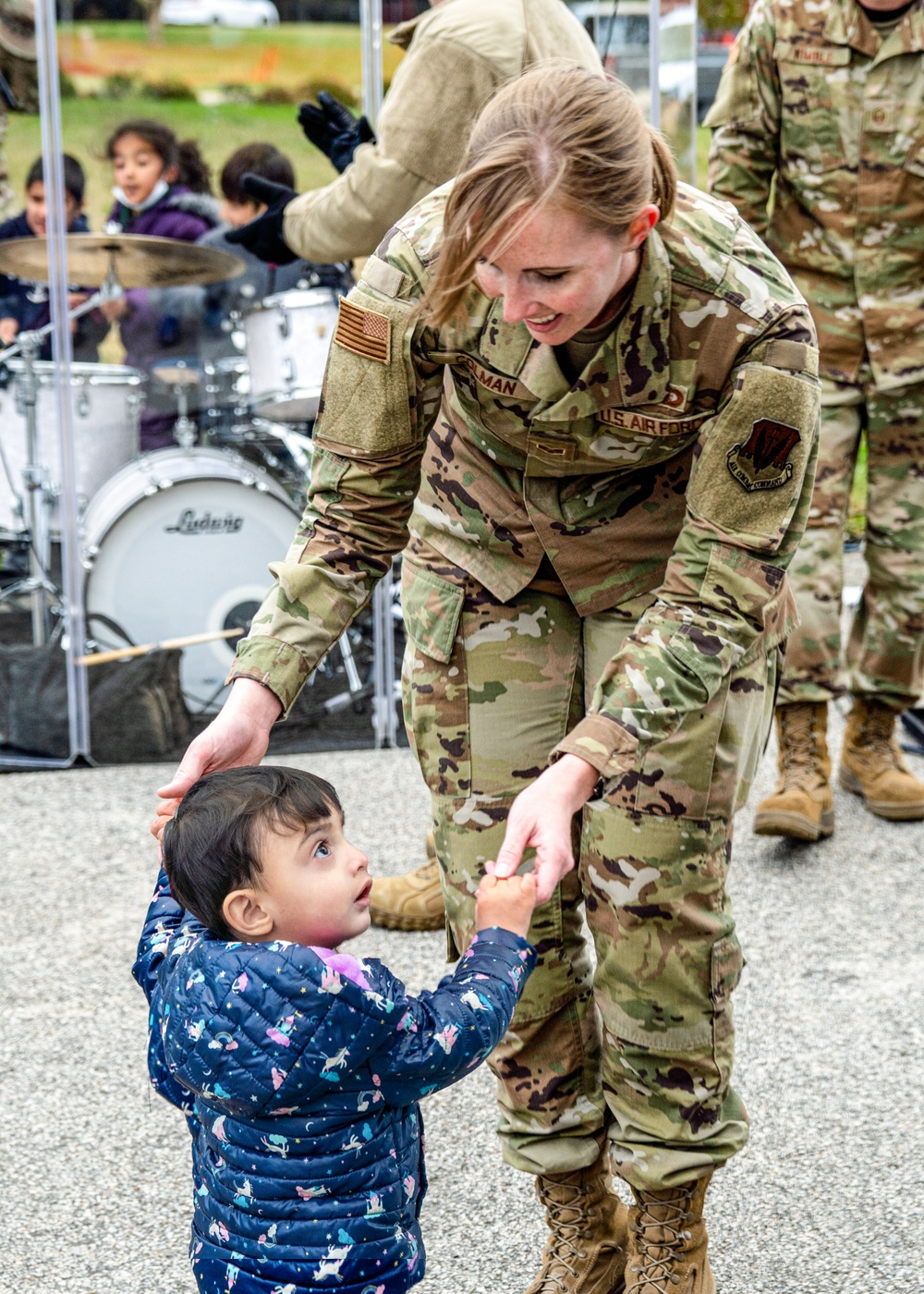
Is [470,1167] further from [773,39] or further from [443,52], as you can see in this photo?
[773,39]

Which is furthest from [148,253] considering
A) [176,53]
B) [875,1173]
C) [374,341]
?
[875,1173]

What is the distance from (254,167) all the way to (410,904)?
2.64 m

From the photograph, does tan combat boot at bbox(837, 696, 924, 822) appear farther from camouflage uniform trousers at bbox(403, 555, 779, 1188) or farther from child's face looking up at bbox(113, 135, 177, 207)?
child's face looking up at bbox(113, 135, 177, 207)

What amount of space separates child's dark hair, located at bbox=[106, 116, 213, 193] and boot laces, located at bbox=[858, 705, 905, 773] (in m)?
2.70

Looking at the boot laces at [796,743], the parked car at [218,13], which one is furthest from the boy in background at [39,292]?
the boot laces at [796,743]

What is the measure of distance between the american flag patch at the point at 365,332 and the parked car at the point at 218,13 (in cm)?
357

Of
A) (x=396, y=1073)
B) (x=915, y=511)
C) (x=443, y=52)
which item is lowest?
(x=396, y=1073)

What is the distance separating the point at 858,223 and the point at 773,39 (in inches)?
20.1

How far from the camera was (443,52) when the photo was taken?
3266 millimetres

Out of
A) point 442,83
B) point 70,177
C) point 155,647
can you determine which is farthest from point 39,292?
point 442,83

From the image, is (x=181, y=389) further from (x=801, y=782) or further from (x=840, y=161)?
(x=801, y=782)

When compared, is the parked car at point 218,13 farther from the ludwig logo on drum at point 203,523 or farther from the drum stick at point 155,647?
the drum stick at point 155,647

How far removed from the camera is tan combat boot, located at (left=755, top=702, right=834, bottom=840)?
3.85 metres

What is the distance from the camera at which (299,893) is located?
168cm
